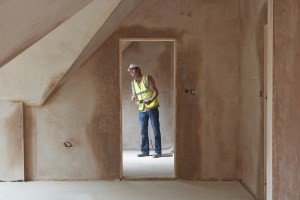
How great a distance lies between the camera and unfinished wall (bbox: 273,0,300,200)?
3.05m

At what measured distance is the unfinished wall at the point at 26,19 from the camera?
198 centimetres

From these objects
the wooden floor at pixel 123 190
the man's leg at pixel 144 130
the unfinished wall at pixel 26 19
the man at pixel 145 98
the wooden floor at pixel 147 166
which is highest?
the unfinished wall at pixel 26 19

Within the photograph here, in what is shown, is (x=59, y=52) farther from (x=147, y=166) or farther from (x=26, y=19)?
(x=26, y=19)

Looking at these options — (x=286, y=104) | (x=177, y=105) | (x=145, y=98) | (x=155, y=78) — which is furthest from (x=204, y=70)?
(x=155, y=78)

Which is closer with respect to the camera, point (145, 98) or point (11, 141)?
point (11, 141)

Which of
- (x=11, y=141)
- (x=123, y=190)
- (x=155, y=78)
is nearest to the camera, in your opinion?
(x=123, y=190)

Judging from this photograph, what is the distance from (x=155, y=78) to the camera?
795 centimetres

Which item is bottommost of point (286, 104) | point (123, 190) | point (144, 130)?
point (123, 190)

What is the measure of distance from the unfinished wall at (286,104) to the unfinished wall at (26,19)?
1326 mm

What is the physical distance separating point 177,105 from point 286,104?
2.41m

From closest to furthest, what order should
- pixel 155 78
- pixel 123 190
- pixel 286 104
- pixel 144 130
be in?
1. pixel 286 104
2. pixel 123 190
3. pixel 144 130
4. pixel 155 78

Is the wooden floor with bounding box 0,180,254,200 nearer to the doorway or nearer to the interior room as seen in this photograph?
the interior room

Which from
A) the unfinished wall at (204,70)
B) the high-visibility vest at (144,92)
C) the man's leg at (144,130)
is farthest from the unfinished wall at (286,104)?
the man's leg at (144,130)

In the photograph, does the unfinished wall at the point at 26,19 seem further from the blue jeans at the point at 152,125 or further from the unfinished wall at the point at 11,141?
the blue jeans at the point at 152,125
